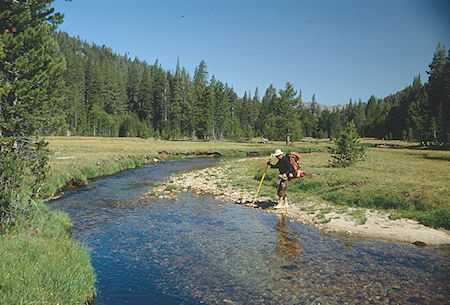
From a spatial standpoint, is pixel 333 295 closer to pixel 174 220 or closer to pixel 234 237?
pixel 234 237

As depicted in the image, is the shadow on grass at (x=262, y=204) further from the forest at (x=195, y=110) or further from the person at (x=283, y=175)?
the forest at (x=195, y=110)

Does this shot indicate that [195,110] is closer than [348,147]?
No

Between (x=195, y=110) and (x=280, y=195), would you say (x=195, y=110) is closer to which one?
(x=195, y=110)

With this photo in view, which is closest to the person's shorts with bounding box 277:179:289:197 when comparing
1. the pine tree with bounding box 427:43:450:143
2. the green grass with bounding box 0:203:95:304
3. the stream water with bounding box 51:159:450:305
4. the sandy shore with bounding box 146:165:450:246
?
the sandy shore with bounding box 146:165:450:246

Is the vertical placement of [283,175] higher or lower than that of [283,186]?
higher

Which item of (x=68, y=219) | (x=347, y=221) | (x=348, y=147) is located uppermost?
(x=348, y=147)

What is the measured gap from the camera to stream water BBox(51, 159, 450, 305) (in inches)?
283

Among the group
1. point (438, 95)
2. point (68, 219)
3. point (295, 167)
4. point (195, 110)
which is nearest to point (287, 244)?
point (295, 167)

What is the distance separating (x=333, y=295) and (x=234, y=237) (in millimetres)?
4991

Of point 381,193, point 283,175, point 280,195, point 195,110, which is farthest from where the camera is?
point 195,110

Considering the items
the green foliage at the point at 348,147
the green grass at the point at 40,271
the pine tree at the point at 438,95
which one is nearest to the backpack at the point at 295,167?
the green grass at the point at 40,271

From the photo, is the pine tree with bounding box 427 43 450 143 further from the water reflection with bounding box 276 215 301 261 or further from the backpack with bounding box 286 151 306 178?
the water reflection with bounding box 276 215 301 261

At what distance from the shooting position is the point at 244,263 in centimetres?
898

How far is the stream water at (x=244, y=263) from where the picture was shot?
7.18 m
